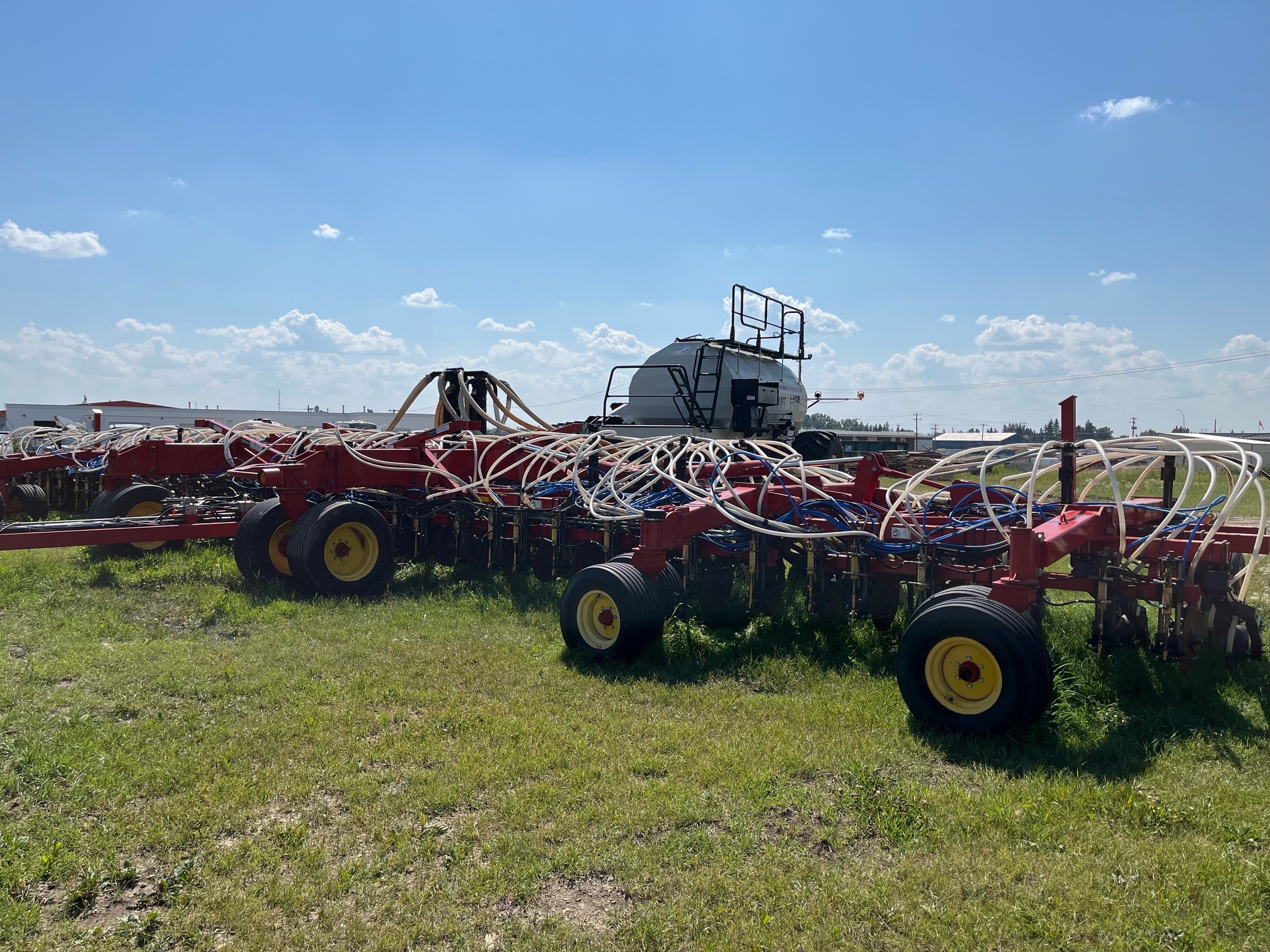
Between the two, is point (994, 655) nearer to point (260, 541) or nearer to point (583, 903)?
point (583, 903)

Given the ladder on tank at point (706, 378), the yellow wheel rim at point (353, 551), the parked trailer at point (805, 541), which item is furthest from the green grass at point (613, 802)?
the ladder on tank at point (706, 378)

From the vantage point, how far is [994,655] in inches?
167

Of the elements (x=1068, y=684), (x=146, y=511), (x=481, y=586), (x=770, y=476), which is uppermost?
(x=770, y=476)

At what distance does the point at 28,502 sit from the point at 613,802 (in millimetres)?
12982

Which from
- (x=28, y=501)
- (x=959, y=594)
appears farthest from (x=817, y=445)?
(x=28, y=501)

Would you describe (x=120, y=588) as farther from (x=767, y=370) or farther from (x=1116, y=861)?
(x=767, y=370)

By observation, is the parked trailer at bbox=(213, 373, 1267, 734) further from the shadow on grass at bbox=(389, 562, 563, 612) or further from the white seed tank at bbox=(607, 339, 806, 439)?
the white seed tank at bbox=(607, 339, 806, 439)

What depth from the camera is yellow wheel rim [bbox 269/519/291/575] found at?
829 centimetres

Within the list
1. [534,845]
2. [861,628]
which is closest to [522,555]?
[861,628]

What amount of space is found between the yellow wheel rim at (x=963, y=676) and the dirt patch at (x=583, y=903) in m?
2.09

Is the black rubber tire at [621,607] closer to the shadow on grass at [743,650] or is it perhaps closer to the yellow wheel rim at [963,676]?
the shadow on grass at [743,650]

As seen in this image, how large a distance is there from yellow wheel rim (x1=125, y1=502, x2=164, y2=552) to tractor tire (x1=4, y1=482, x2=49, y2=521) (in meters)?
4.37

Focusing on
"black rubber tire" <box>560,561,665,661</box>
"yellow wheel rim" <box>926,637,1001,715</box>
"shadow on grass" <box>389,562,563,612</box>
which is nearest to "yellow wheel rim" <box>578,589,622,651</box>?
"black rubber tire" <box>560,561,665,661</box>

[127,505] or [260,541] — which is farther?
[127,505]
